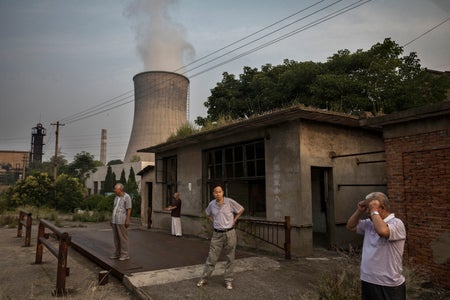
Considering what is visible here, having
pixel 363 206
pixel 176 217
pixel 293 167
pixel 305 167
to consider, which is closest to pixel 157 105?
pixel 176 217

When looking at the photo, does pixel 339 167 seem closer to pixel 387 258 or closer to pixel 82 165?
pixel 387 258

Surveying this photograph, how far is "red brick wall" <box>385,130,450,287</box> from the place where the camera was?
550cm

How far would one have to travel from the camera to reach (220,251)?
5.47 m

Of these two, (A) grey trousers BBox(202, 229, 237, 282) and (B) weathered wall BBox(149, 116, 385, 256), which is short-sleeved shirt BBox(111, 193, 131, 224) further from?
(B) weathered wall BBox(149, 116, 385, 256)

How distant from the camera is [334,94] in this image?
18.2 meters

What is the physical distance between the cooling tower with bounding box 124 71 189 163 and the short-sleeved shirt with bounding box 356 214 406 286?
27.6 meters

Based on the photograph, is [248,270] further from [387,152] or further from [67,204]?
[67,204]

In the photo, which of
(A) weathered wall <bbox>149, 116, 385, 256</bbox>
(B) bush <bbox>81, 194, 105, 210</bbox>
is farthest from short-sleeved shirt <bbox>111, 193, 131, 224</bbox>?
(B) bush <bbox>81, 194, 105, 210</bbox>

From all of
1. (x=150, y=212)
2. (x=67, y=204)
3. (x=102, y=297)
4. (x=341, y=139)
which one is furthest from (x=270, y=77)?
(x=102, y=297)

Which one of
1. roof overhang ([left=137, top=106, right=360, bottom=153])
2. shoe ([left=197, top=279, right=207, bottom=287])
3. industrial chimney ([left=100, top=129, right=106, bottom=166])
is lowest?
shoe ([left=197, top=279, right=207, bottom=287])

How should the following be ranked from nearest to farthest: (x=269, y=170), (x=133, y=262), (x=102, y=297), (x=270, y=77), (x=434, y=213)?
1. (x=102, y=297)
2. (x=434, y=213)
3. (x=133, y=262)
4. (x=269, y=170)
5. (x=270, y=77)

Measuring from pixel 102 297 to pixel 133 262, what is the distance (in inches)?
67.2

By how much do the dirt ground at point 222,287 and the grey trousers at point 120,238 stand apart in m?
0.61

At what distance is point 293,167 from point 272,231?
68.3 inches
